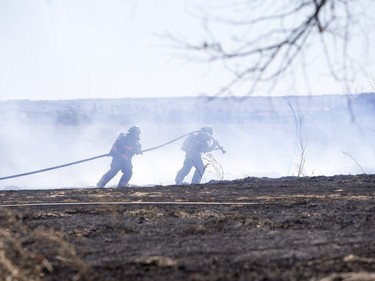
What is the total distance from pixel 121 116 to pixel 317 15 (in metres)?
34.6

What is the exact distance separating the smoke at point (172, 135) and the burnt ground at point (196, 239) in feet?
78.1

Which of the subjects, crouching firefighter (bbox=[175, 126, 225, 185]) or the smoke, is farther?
the smoke

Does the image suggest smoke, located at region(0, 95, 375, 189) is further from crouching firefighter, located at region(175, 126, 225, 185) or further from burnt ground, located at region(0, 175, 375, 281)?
burnt ground, located at region(0, 175, 375, 281)

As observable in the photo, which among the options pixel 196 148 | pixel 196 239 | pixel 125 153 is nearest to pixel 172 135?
pixel 196 148

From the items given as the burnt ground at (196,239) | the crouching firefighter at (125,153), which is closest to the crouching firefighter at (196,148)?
the crouching firefighter at (125,153)

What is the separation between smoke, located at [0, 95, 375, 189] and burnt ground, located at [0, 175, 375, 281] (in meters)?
23.8

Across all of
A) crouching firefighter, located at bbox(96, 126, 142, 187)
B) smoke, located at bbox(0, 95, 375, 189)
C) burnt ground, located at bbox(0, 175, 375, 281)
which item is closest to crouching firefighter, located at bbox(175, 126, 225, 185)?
crouching firefighter, located at bbox(96, 126, 142, 187)

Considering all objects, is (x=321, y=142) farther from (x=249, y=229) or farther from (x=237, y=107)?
(x=249, y=229)

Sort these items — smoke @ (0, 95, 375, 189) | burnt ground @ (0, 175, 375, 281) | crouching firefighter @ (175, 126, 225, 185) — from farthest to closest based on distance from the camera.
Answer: smoke @ (0, 95, 375, 189) < crouching firefighter @ (175, 126, 225, 185) < burnt ground @ (0, 175, 375, 281)

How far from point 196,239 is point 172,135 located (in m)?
32.3

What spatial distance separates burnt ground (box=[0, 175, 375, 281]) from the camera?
5.92 meters

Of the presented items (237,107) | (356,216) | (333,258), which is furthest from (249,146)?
(333,258)

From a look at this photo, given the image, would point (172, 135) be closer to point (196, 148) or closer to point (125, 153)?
point (196, 148)

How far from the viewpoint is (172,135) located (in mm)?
39531
